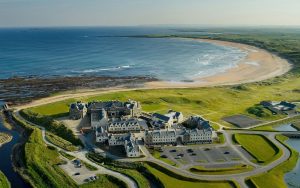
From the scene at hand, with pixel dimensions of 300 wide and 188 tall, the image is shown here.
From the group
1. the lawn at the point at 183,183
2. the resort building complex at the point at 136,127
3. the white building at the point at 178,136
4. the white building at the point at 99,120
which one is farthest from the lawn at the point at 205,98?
the lawn at the point at 183,183

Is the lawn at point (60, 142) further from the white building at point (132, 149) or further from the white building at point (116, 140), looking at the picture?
the white building at point (132, 149)

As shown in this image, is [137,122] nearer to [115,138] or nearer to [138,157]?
[115,138]

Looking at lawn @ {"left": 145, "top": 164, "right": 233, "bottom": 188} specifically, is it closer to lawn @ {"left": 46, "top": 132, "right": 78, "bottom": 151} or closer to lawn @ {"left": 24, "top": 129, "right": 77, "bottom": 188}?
lawn @ {"left": 24, "top": 129, "right": 77, "bottom": 188}

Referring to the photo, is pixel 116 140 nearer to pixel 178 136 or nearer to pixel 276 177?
pixel 178 136

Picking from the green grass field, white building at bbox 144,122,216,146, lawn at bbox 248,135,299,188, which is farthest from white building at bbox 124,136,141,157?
the green grass field

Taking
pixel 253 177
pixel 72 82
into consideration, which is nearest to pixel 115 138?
pixel 253 177

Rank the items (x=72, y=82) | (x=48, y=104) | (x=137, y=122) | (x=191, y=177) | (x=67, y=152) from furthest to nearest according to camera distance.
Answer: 1. (x=72, y=82)
2. (x=48, y=104)
3. (x=137, y=122)
4. (x=67, y=152)
5. (x=191, y=177)

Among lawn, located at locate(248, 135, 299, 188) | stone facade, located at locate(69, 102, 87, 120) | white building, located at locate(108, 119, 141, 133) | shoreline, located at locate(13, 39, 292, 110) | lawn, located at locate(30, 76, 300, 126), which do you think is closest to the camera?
lawn, located at locate(248, 135, 299, 188)
